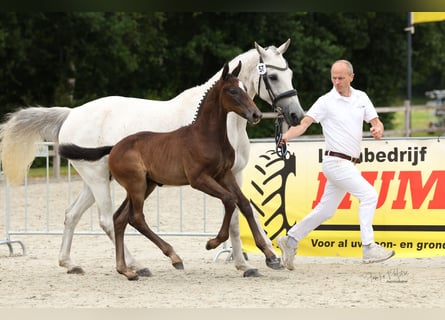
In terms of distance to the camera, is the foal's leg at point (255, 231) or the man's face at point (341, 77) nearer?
the foal's leg at point (255, 231)

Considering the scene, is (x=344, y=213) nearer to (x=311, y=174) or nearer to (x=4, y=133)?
(x=311, y=174)

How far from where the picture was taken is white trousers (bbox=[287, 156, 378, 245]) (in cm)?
872

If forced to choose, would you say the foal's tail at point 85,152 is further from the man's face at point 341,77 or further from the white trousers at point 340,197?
the man's face at point 341,77

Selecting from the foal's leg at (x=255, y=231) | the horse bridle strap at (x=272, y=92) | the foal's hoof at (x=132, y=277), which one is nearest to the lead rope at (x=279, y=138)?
the horse bridle strap at (x=272, y=92)

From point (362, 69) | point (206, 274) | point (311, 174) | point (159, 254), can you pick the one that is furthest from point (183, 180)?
point (362, 69)

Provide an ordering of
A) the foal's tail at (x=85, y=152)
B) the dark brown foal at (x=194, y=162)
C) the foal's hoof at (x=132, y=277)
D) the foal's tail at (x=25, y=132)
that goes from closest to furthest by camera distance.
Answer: the dark brown foal at (x=194, y=162) → the foal's hoof at (x=132, y=277) → the foal's tail at (x=85, y=152) → the foal's tail at (x=25, y=132)

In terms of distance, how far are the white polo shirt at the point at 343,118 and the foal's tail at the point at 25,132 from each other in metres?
2.59

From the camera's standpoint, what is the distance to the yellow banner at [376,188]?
971 centimetres

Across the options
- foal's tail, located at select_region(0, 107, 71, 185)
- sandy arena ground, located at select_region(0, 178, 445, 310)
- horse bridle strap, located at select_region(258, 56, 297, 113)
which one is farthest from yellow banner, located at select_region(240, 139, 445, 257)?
foal's tail, located at select_region(0, 107, 71, 185)

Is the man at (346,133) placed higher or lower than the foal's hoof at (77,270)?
higher

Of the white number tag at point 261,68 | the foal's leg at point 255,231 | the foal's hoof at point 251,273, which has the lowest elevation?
the foal's hoof at point 251,273

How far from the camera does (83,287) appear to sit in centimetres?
857

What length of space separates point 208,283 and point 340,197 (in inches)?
55.8

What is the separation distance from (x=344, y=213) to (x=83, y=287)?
2.71m
